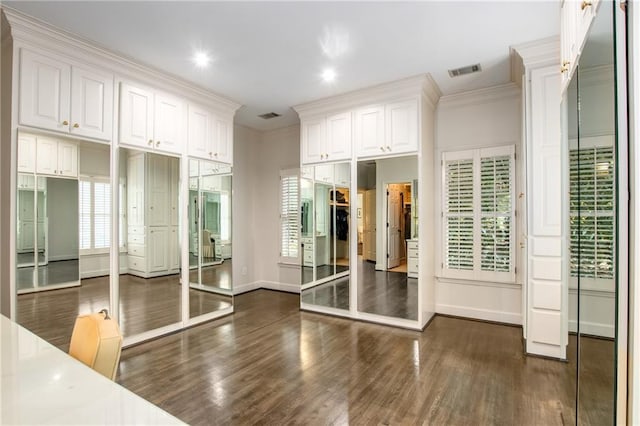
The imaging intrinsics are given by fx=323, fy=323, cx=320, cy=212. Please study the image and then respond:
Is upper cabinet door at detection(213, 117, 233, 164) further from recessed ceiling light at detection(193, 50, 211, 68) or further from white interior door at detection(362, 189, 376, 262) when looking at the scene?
white interior door at detection(362, 189, 376, 262)

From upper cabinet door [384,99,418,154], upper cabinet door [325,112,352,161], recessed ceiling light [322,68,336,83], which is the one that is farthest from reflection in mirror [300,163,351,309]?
recessed ceiling light [322,68,336,83]

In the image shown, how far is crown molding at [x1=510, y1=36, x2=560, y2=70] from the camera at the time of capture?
2.82 metres

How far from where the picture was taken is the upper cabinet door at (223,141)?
13.6 ft

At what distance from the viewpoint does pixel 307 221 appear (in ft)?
15.4

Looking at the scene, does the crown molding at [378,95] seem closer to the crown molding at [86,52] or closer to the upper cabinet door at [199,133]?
the upper cabinet door at [199,133]

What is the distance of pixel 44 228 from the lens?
9.18 feet

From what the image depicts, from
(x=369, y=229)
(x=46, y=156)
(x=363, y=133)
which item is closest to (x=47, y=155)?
(x=46, y=156)

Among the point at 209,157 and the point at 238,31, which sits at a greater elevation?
the point at 238,31

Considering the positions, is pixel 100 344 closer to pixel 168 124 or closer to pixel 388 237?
pixel 168 124

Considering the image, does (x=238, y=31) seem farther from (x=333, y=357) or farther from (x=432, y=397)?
(x=432, y=397)

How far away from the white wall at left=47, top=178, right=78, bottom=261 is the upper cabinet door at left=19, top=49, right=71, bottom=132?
1.66 feet

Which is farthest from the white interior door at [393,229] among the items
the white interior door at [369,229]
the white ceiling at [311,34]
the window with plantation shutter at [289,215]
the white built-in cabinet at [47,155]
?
the white built-in cabinet at [47,155]

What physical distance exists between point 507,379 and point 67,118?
423 cm

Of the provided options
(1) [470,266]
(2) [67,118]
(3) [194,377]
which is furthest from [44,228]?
(1) [470,266]
